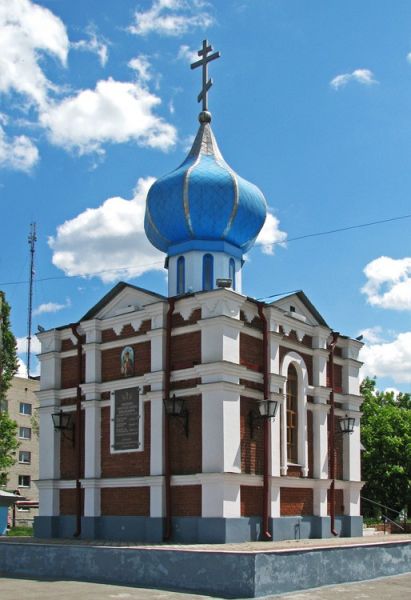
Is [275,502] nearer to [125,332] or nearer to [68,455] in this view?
[125,332]

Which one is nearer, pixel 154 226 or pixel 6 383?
pixel 154 226

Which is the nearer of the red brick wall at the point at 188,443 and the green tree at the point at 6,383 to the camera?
the red brick wall at the point at 188,443

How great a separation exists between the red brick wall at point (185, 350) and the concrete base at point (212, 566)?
4.26 meters

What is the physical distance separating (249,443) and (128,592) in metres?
4.83

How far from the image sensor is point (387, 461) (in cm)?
3325

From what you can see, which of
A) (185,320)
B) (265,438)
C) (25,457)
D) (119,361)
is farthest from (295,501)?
(25,457)

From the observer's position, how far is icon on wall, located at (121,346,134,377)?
17766mm

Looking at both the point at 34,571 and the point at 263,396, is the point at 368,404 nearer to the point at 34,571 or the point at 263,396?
the point at 263,396

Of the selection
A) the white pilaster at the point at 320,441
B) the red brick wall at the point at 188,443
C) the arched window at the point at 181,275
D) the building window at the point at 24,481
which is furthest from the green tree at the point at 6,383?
the white pilaster at the point at 320,441

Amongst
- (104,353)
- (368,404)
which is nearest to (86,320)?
(104,353)

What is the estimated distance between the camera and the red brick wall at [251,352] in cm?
1678

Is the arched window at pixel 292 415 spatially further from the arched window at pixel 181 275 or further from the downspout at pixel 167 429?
the arched window at pixel 181 275

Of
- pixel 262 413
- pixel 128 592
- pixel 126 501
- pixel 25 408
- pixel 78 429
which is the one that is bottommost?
pixel 128 592

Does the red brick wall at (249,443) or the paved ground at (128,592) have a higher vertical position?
the red brick wall at (249,443)
